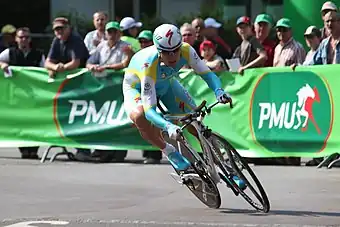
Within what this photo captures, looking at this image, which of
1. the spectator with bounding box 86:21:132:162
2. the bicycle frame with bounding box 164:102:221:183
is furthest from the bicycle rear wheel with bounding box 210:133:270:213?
the spectator with bounding box 86:21:132:162

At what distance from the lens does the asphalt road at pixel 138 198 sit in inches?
361

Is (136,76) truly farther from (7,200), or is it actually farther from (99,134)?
(99,134)

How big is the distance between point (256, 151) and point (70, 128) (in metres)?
2.80

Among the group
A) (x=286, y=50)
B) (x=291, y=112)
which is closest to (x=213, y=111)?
(x=291, y=112)

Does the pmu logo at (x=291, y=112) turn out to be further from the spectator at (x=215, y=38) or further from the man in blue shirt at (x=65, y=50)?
the man in blue shirt at (x=65, y=50)

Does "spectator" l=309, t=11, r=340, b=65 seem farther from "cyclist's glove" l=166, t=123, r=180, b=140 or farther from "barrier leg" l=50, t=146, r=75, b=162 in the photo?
"cyclist's glove" l=166, t=123, r=180, b=140

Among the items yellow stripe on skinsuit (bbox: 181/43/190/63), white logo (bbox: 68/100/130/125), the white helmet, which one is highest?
the white helmet

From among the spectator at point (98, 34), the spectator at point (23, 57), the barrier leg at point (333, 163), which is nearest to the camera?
the barrier leg at point (333, 163)

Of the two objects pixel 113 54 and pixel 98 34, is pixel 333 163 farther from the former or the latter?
pixel 98 34

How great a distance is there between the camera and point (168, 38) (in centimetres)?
928

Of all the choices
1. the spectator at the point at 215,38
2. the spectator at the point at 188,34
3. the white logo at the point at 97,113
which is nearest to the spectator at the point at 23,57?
the white logo at the point at 97,113

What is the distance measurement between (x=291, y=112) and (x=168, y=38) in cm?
433

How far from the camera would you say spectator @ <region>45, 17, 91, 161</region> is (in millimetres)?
14406

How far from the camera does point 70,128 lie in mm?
14352
